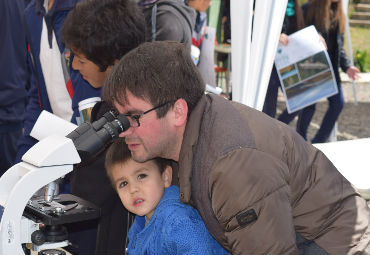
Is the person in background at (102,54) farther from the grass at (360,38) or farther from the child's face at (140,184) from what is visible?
the grass at (360,38)

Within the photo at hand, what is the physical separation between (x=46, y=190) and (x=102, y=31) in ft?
3.06

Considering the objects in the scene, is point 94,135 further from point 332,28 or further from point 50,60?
point 332,28

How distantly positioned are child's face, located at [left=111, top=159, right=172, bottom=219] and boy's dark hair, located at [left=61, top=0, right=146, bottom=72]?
0.50m

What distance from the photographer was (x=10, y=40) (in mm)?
3727

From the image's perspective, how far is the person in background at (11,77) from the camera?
3.71m

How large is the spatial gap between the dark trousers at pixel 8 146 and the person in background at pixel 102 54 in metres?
1.24

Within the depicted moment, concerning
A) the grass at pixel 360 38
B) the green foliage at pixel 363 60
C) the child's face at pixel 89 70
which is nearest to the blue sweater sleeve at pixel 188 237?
the child's face at pixel 89 70

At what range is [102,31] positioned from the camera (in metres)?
2.57

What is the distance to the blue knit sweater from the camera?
2021 millimetres

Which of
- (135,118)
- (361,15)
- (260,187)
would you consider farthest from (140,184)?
(361,15)

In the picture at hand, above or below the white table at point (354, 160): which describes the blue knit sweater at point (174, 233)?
above

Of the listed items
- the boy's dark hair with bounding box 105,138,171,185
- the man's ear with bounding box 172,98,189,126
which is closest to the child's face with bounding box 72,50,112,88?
the boy's dark hair with bounding box 105,138,171,185

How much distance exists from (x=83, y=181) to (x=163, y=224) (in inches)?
17.0

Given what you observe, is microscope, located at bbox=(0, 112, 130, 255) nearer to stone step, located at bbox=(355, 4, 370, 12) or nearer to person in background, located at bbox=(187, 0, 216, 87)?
person in background, located at bbox=(187, 0, 216, 87)
